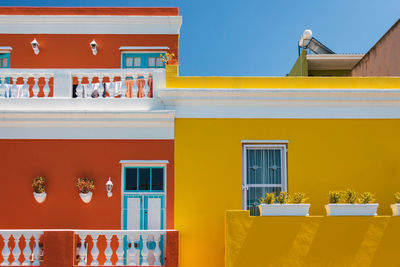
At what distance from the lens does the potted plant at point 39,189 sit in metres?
8.47

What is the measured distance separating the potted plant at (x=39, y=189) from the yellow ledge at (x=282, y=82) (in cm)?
315

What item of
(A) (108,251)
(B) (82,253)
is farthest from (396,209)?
(B) (82,253)

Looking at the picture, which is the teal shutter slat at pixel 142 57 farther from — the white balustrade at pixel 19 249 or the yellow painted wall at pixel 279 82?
the white balustrade at pixel 19 249

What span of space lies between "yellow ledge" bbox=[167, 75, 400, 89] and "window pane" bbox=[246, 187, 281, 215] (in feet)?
6.82

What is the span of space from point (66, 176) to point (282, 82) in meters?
4.73

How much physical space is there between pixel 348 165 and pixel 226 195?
2.49 m

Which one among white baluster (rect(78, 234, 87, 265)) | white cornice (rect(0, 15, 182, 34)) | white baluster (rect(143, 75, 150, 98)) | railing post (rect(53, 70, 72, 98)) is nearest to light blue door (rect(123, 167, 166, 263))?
white baluster (rect(78, 234, 87, 265))

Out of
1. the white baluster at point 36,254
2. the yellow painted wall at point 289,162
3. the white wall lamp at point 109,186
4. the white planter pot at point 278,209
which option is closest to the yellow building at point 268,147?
the yellow painted wall at point 289,162

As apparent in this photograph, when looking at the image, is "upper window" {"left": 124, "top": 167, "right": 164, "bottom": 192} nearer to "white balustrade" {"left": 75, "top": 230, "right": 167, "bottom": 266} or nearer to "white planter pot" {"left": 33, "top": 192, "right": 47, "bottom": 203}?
"white balustrade" {"left": 75, "top": 230, "right": 167, "bottom": 266}

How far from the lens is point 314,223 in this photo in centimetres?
750

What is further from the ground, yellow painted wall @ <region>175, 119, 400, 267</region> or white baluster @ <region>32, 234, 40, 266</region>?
yellow painted wall @ <region>175, 119, 400, 267</region>

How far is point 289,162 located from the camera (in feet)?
28.3

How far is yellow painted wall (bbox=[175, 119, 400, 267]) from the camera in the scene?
848cm

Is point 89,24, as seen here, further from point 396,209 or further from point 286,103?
point 396,209
